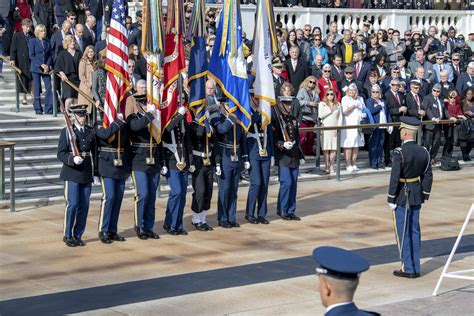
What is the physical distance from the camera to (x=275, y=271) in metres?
12.1

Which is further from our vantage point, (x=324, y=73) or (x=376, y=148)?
(x=376, y=148)

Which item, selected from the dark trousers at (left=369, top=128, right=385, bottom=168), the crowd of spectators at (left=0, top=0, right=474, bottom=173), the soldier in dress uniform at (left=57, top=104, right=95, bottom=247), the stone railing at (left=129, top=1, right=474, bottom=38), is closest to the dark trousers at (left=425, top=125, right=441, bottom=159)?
the crowd of spectators at (left=0, top=0, right=474, bottom=173)

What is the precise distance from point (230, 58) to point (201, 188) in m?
2.06

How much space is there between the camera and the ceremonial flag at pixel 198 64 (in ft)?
47.1

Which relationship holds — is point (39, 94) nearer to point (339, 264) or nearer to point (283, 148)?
point (283, 148)

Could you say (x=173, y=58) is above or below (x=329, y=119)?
above

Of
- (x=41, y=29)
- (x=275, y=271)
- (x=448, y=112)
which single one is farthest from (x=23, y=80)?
(x=275, y=271)

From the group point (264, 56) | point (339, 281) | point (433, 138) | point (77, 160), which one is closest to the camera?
point (339, 281)

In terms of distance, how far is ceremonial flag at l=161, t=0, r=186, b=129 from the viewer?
14188 millimetres

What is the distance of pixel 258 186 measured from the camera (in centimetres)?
1491

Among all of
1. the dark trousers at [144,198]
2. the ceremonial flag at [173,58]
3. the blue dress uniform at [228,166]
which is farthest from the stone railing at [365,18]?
the dark trousers at [144,198]

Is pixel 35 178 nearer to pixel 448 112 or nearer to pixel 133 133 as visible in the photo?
pixel 133 133

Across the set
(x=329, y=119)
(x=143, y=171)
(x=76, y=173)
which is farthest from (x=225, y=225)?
(x=329, y=119)

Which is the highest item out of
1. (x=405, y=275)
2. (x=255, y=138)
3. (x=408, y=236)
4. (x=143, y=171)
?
(x=255, y=138)
